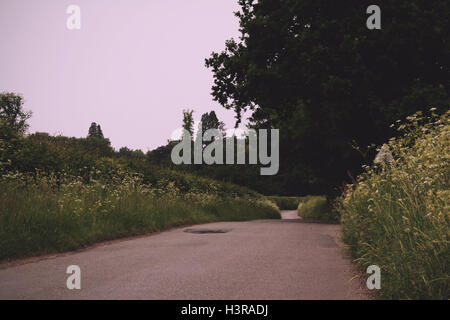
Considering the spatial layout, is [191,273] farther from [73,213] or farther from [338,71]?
[338,71]

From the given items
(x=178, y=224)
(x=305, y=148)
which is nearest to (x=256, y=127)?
(x=305, y=148)

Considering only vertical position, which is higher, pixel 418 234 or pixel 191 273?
pixel 418 234

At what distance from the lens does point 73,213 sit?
26.9 ft

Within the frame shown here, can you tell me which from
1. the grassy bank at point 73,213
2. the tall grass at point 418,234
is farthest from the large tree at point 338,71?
the tall grass at point 418,234

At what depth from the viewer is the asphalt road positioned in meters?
4.12

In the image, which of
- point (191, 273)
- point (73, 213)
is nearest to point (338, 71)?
point (73, 213)

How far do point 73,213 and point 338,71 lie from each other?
11623 mm

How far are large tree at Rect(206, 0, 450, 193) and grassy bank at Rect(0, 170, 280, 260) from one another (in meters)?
6.79

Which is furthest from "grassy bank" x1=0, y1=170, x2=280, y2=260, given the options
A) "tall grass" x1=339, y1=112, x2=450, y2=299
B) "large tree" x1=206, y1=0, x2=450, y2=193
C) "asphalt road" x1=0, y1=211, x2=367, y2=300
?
"large tree" x1=206, y1=0, x2=450, y2=193

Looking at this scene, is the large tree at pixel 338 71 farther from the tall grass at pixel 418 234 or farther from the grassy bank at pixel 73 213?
the tall grass at pixel 418 234

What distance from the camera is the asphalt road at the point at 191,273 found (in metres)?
4.12

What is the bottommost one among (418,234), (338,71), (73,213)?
(73,213)

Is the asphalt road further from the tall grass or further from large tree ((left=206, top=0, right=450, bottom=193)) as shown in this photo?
large tree ((left=206, top=0, right=450, bottom=193))
